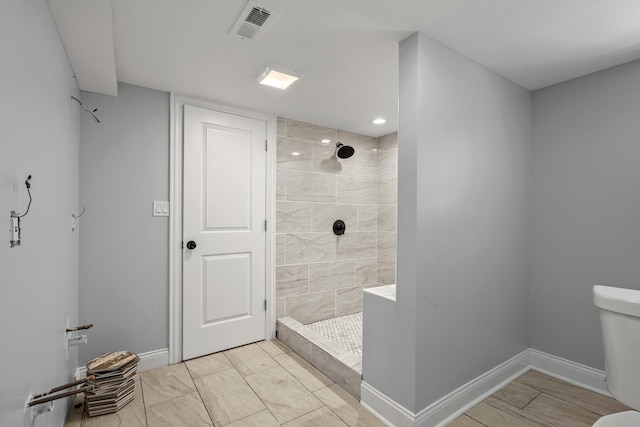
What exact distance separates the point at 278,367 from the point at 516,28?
2771 mm

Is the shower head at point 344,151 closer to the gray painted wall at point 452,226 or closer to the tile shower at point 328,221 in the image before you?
the tile shower at point 328,221

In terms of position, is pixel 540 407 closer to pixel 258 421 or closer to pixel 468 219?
pixel 468 219

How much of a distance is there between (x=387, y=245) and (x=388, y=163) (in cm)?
100

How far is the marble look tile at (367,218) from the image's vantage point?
12.3ft

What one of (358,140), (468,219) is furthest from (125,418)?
(358,140)

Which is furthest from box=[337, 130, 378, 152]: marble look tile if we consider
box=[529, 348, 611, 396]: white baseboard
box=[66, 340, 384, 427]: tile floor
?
box=[529, 348, 611, 396]: white baseboard

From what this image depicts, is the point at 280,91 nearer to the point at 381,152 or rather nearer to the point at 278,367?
the point at 381,152

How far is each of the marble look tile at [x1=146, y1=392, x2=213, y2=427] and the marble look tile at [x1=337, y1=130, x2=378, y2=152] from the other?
281cm

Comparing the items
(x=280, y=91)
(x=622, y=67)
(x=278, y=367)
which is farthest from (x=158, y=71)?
(x=622, y=67)

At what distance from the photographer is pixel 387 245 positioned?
12.3 feet

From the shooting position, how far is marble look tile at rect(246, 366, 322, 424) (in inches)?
76.3

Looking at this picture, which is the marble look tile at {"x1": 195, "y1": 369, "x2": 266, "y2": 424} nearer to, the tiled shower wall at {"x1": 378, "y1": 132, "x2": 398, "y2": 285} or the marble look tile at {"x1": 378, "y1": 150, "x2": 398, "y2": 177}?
the tiled shower wall at {"x1": 378, "y1": 132, "x2": 398, "y2": 285}

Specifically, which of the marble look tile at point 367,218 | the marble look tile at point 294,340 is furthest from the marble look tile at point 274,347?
the marble look tile at point 367,218

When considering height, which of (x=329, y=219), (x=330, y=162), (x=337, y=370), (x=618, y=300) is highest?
(x=330, y=162)
